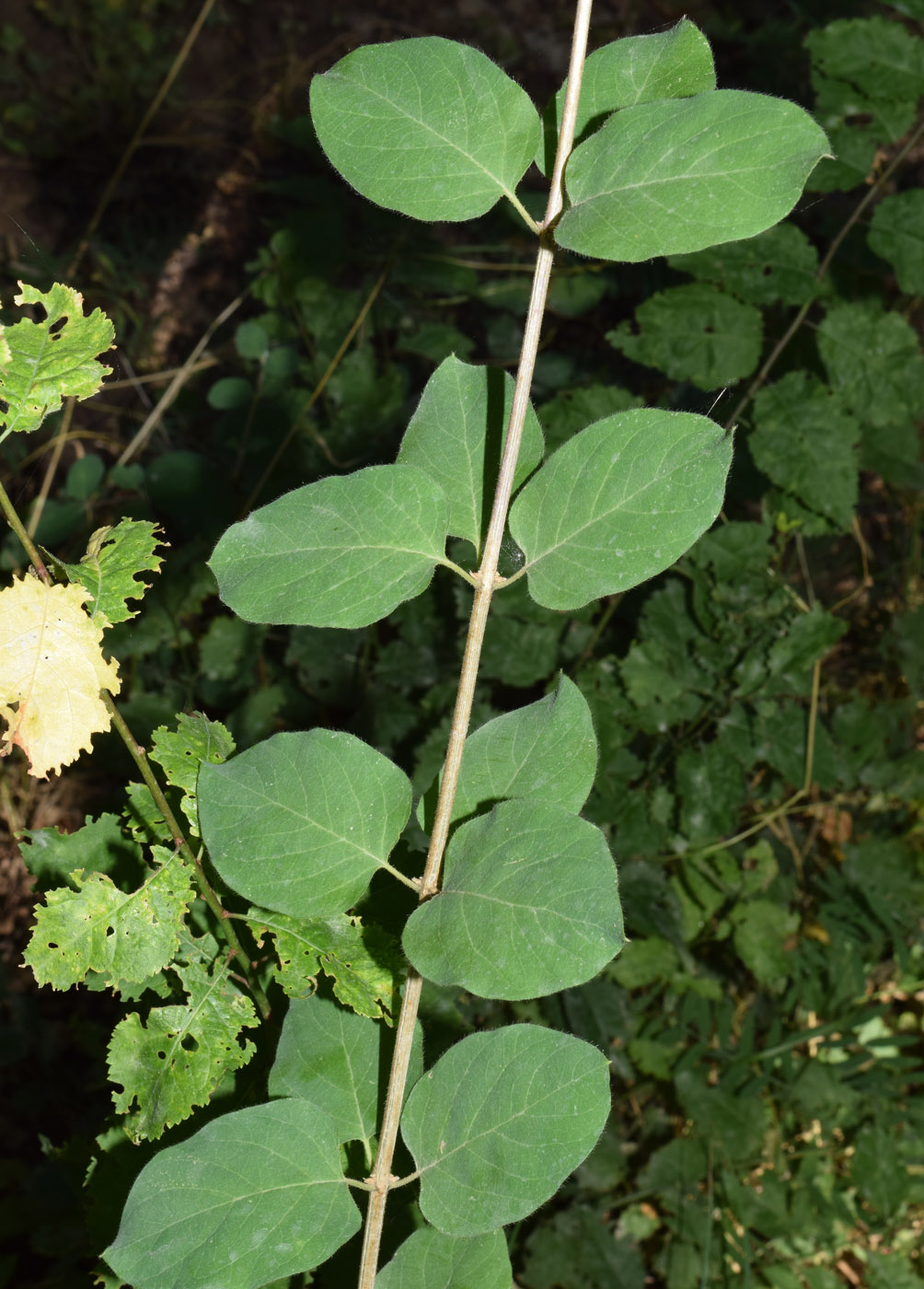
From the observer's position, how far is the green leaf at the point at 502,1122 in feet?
1.83

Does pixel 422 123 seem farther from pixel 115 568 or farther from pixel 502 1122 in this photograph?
pixel 502 1122

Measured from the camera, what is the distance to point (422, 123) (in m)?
0.58

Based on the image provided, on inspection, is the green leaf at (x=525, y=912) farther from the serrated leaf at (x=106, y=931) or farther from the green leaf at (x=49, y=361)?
the green leaf at (x=49, y=361)

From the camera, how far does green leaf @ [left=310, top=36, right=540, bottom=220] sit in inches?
22.4

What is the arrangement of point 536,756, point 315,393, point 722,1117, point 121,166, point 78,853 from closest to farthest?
point 536,756
point 78,853
point 722,1117
point 315,393
point 121,166

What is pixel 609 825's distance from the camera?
1.89 m

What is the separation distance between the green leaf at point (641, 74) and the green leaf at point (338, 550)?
226mm

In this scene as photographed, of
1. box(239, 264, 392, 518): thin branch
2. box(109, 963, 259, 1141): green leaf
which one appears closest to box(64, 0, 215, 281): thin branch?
box(239, 264, 392, 518): thin branch

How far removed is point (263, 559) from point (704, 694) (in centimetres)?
142

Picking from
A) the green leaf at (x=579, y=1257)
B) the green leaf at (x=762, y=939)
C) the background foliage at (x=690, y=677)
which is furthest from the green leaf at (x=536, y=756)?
the green leaf at (x=762, y=939)

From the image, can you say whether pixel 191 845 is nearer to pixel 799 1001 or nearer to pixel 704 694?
pixel 704 694

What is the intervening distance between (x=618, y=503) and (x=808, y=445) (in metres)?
1.37

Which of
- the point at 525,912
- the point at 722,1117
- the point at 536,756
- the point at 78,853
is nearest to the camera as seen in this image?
the point at 525,912

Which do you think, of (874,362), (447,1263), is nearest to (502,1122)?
(447,1263)
